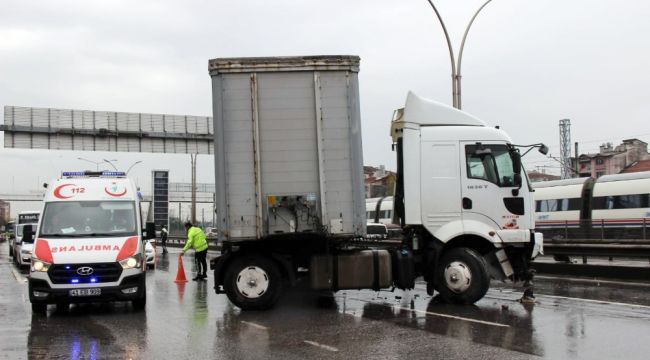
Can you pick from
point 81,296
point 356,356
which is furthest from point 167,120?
point 356,356

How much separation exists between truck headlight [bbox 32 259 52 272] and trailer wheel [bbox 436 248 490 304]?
6519mm

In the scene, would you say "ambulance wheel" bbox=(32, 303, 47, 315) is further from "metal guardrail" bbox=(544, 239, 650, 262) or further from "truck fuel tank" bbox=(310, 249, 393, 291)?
"metal guardrail" bbox=(544, 239, 650, 262)

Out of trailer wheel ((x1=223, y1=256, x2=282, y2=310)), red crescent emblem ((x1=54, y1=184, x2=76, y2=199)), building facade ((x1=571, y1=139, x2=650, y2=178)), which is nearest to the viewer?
trailer wheel ((x1=223, y1=256, x2=282, y2=310))

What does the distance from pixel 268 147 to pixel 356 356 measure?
444 centimetres

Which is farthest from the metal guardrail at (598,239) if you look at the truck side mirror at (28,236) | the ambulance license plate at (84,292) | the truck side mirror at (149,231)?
the truck side mirror at (28,236)

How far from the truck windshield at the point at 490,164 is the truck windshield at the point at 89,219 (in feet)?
20.1

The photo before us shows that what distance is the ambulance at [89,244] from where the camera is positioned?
10.5 meters

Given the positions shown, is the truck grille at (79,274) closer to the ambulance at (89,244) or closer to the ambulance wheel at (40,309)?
the ambulance at (89,244)

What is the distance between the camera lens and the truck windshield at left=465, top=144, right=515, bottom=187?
1109 cm

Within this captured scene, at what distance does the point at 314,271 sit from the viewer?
35.3 feet

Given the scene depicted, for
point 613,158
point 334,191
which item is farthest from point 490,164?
point 613,158

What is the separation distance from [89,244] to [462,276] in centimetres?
637

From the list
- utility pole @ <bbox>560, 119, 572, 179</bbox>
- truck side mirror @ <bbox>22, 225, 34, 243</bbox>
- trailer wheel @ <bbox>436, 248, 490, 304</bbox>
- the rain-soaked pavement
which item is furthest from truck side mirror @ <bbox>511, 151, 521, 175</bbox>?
utility pole @ <bbox>560, 119, 572, 179</bbox>

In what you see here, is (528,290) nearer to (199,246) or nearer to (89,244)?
(89,244)
